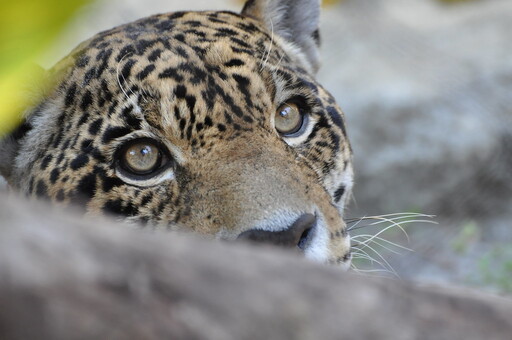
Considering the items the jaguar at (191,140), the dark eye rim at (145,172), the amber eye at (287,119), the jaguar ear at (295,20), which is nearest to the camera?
the jaguar at (191,140)

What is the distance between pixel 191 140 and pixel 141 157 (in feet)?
0.99

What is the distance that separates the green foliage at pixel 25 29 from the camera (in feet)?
4.92

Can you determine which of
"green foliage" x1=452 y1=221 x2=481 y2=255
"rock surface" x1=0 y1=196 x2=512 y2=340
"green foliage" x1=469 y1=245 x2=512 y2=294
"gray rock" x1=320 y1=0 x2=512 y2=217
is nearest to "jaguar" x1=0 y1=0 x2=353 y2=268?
"rock surface" x1=0 y1=196 x2=512 y2=340

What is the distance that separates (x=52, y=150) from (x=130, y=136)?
20.2 inches

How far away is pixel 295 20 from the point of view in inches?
210

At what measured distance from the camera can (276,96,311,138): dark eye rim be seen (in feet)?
14.2

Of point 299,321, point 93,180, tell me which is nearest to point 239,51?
point 93,180

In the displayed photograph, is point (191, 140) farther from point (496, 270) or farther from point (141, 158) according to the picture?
point (496, 270)

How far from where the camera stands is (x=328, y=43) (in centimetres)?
1038

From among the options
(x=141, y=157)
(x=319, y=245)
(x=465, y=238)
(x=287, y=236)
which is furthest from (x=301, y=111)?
(x=465, y=238)

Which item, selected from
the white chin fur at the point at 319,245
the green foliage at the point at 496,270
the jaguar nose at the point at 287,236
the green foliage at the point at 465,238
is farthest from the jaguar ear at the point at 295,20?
the green foliage at the point at 465,238

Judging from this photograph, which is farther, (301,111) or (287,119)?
(301,111)

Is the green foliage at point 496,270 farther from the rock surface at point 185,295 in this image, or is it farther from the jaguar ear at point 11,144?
the rock surface at point 185,295

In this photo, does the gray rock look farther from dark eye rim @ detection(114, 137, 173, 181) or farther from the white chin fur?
the white chin fur
